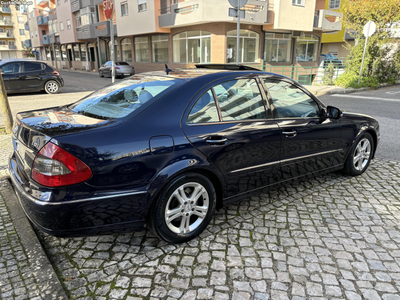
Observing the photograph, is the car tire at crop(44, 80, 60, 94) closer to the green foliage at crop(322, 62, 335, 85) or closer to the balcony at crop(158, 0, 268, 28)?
the balcony at crop(158, 0, 268, 28)

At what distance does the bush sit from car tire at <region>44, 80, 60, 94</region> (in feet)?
45.3

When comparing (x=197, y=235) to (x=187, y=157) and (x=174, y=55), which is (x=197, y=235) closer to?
(x=187, y=157)

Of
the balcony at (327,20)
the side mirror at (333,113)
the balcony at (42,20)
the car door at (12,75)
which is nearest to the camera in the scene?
the side mirror at (333,113)

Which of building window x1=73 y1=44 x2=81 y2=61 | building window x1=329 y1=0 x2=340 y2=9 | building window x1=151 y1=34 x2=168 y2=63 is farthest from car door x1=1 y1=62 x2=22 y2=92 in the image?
building window x1=329 y1=0 x2=340 y2=9

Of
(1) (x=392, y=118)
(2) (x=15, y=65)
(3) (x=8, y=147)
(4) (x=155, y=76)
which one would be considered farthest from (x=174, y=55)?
(4) (x=155, y=76)

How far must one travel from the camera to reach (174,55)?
84.8 feet

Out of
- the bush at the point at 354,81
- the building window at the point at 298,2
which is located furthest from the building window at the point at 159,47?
the bush at the point at 354,81

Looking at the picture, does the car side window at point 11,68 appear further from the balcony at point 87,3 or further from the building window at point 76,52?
the building window at point 76,52

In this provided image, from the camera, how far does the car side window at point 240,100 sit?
3152mm

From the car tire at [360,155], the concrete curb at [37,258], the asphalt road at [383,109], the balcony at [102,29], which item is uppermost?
the balcony at [102,29]

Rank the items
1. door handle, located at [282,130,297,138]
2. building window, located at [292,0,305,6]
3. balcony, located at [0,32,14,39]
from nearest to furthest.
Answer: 1. door handle, located at [282,130,297,138]
2. building window, located at [292,0,305,6]
3. balcony, located at [0,32,14,39]

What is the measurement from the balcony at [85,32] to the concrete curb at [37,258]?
3501 centimetres

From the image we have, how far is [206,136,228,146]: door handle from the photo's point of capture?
9.59ft

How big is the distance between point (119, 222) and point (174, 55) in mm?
24668
